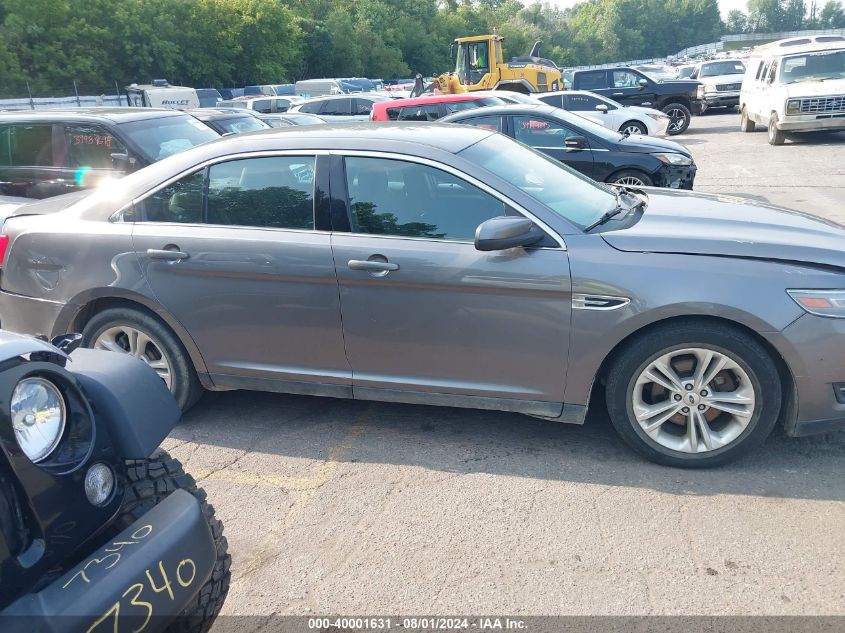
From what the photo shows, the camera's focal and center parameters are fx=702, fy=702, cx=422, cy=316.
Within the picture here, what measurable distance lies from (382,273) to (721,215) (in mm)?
1911

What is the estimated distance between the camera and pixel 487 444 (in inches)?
152

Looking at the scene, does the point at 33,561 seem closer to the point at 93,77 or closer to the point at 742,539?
the point at 742,539

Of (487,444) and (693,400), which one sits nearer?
(693,400)

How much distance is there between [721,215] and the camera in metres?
3.89

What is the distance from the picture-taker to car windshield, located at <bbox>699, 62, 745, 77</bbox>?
25.6 metres

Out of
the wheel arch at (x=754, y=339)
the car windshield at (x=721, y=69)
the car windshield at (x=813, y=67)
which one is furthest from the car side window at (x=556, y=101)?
the wheel arch at (x=754, y=339)

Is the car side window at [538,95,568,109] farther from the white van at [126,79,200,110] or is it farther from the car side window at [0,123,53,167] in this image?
the white van at [126,79,200,110]

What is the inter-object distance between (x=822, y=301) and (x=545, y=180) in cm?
159

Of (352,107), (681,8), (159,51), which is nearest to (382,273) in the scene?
(352,107)

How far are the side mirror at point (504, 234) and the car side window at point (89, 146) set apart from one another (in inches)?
202

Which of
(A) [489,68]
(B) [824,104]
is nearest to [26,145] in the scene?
(B) [824,104]

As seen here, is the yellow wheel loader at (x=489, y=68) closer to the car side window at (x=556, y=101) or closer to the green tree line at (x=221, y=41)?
the car side window at (x=556, y=101)

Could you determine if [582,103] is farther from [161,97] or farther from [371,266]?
[161,97]

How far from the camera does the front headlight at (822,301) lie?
3.21 meters
